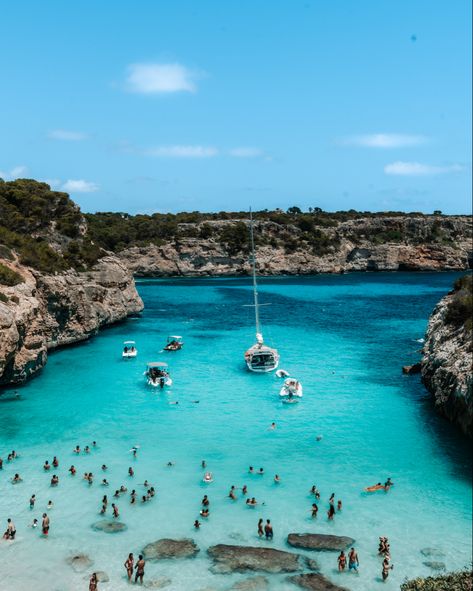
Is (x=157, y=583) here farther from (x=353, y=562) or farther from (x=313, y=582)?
(x=353, y=562)

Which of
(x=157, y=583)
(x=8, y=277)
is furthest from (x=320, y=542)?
(x=8, y=277)

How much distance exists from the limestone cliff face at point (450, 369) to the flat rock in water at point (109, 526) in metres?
16.3

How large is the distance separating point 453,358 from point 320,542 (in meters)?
14.6

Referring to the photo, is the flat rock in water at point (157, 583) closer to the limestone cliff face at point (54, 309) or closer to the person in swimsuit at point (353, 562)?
the person in swimsuit at point (353, 562)

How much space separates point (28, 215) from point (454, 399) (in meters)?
48.9

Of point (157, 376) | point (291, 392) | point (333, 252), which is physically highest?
point (333, 252)

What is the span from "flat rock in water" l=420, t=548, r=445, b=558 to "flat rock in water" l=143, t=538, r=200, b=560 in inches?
298

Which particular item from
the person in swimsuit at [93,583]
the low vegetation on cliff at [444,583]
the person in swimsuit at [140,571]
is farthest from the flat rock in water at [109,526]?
the low vegetation on cliff at [444,583]

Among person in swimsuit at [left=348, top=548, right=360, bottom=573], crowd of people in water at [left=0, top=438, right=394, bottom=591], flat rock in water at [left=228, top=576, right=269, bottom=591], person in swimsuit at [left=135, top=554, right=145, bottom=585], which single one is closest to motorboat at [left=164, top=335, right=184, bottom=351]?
crowd of people in water at [left=0, top=438, right=394, bottom=591]

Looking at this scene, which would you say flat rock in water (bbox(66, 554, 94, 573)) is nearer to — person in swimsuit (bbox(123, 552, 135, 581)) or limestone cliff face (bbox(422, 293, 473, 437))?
person in swimsuit (bbox(123, 552, 135, 581))

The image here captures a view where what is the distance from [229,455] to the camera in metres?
26.5

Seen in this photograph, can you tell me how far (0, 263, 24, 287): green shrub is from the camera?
37969mm

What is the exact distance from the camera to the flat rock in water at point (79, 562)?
18000mm

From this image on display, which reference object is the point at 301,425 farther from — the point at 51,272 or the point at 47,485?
the point at 51,272
